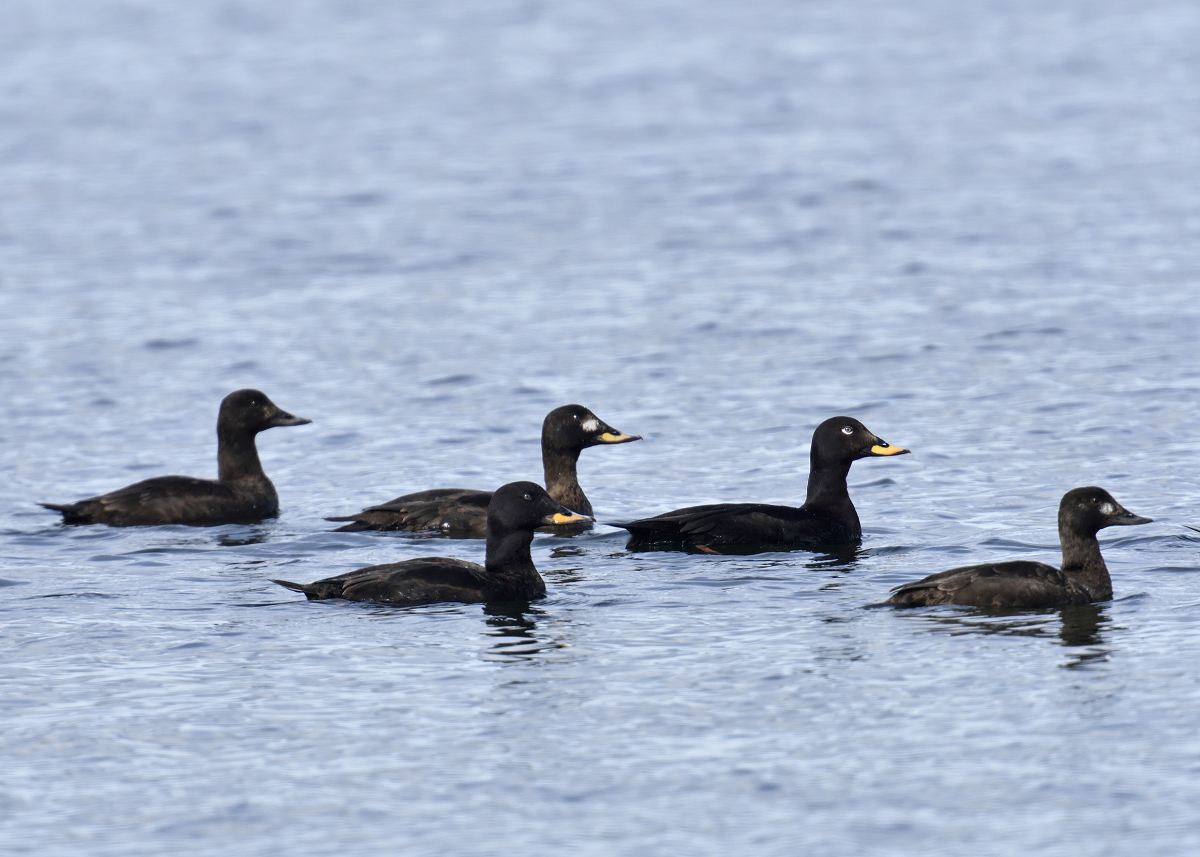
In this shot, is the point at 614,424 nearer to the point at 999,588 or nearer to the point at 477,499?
the point at 477,499

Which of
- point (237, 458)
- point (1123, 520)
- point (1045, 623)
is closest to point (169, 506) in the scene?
point (237, 458)

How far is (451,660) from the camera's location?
1275cm

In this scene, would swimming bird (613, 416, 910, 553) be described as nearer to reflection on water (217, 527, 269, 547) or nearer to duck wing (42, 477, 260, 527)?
reflection on water (217, 527, 269, 547)

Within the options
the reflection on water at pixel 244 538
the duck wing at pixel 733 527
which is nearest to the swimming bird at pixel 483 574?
the duck wing at pixel 733 527

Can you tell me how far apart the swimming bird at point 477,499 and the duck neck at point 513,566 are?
6.10ft

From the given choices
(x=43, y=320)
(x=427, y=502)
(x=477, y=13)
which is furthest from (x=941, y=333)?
(x=477, y=13)

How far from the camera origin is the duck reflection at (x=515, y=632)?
13.0m

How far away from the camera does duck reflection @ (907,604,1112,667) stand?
1283 centimetres

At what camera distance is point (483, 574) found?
14359 millimetres

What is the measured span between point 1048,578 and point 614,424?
28.9 feet

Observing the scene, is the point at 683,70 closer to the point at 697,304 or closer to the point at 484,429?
the point at 697,304

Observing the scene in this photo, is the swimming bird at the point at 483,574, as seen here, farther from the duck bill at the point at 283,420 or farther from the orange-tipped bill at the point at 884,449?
the duck bill at the point at 283,420

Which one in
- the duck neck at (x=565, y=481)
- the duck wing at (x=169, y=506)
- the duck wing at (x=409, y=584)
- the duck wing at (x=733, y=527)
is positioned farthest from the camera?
the duck neck at (x=565, y=481)

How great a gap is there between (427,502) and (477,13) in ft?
165
